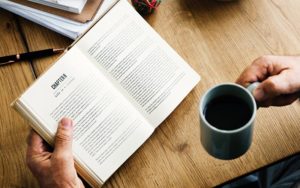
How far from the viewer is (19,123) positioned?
3.19ft

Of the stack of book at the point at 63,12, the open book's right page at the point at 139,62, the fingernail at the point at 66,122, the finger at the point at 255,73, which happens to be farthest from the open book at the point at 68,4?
the finger at the point at 255,73

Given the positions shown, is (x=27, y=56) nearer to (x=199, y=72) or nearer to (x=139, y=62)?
(x=139, y=62)

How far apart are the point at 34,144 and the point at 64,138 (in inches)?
2.8

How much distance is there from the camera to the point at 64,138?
33.6 inches

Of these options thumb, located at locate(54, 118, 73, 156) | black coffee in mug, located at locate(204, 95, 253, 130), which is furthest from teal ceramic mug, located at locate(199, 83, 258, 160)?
thumb, located at locate(54, 118, 73, 156)

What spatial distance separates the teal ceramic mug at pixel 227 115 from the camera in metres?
0.75

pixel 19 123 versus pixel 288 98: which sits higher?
pixel 19 123

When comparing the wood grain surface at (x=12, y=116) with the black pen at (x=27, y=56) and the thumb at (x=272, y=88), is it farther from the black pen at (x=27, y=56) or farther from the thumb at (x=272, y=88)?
the thumb at (x=272, y=88)

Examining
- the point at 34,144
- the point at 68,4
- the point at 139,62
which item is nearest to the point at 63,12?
the point at 68,4

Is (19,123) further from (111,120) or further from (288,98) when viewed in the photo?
(288,98)

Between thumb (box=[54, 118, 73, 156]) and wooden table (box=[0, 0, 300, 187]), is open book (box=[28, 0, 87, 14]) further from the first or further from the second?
thumb (box=[54, 118, 73, 156])

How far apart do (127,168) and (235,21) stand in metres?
0.44

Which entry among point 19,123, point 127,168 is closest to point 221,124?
point 127,168

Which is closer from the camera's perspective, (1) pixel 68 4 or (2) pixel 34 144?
(2) pixel 34 144
